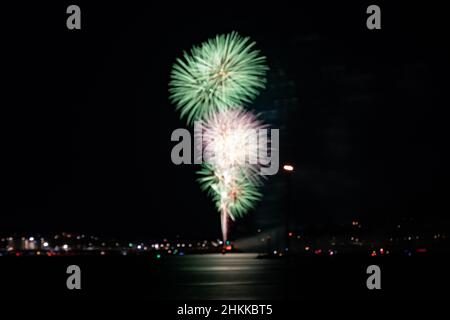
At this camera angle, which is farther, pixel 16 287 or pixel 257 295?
pixel 16 287
